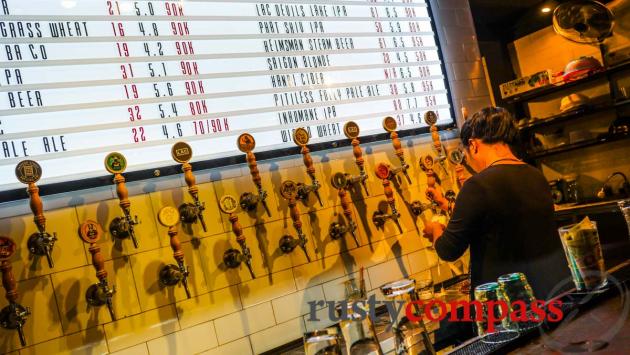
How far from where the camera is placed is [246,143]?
278cm

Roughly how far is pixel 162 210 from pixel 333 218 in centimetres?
104

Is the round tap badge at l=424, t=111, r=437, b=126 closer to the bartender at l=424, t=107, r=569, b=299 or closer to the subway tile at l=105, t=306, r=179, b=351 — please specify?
the bartender at l=424, t=107, r=569, b=299

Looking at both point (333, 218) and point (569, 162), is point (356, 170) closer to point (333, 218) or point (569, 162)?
point (333, 218)

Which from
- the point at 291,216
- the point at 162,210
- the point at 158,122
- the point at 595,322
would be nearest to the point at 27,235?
the point at 162,210

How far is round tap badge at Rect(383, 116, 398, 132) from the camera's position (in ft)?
11.0

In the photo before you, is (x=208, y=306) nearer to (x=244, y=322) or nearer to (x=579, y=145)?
(x=244, y=322)

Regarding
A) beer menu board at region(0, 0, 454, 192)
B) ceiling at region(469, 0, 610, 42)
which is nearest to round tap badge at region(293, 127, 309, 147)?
beer menu board at region(0, 0, 454, 192)

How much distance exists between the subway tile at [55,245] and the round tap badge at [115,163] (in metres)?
0.27

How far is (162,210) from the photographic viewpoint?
2564 mm

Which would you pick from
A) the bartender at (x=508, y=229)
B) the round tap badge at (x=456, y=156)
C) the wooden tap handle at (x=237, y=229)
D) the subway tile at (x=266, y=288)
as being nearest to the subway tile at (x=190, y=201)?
the wooden tap handle at (x=237, y=229)

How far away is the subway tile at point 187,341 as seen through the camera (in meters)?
2.51

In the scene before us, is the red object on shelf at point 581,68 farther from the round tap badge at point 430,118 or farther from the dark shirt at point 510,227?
the dark shirt at point 510,227

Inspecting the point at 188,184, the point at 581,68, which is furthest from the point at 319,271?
the point at 581,68

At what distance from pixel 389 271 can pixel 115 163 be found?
5.79ft
